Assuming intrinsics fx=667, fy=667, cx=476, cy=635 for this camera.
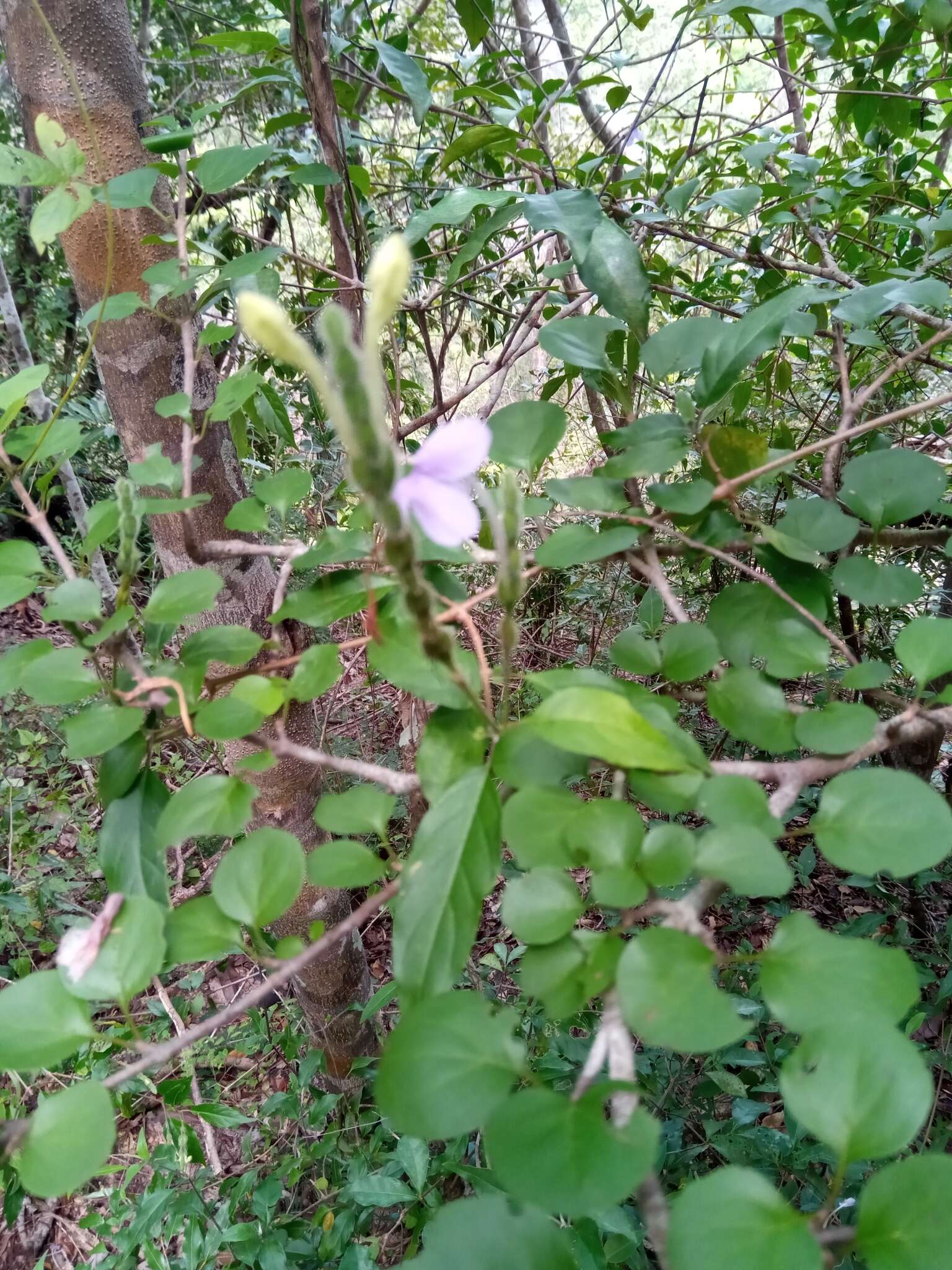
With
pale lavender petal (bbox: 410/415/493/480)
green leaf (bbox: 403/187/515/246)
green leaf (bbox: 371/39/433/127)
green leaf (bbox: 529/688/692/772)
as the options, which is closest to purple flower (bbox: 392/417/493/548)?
pale lavender petal (bbox: 410/415/493/480)

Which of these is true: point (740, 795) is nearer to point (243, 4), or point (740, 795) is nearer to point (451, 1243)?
point (451, 1243)

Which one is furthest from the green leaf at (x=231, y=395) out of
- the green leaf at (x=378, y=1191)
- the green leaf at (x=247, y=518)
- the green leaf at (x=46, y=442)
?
the green leaf at (x=378, y=1191)

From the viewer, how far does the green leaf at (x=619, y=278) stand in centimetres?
56

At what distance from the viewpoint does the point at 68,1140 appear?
304 mm

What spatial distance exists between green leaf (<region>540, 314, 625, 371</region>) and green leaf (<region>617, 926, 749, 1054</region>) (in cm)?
44

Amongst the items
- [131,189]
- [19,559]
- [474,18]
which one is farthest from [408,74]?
[19,559]

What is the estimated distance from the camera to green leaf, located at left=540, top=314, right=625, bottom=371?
55cm

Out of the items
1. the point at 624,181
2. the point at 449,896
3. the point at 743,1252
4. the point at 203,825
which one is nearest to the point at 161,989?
the point at 203,825

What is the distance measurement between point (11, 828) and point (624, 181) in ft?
6.36

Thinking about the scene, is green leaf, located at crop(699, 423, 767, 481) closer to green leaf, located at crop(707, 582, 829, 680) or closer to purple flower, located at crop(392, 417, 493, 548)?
green leaf, located at crop(707, 582, 829, 680)

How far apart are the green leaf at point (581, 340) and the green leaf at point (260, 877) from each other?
425 mm

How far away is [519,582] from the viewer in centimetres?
32

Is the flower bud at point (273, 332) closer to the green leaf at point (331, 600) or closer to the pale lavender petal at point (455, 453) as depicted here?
the pale lavender petal at point (455, 453)

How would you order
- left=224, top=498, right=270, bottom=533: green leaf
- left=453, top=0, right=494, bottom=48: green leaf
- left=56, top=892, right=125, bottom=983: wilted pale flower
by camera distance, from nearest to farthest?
left=56, top=892, right=125, bottom=983: wilted pale flower → left=224, top=498, right=270, bottom=533: green leaf → left=453, top=0, right=494, bottom=48: green leaf
